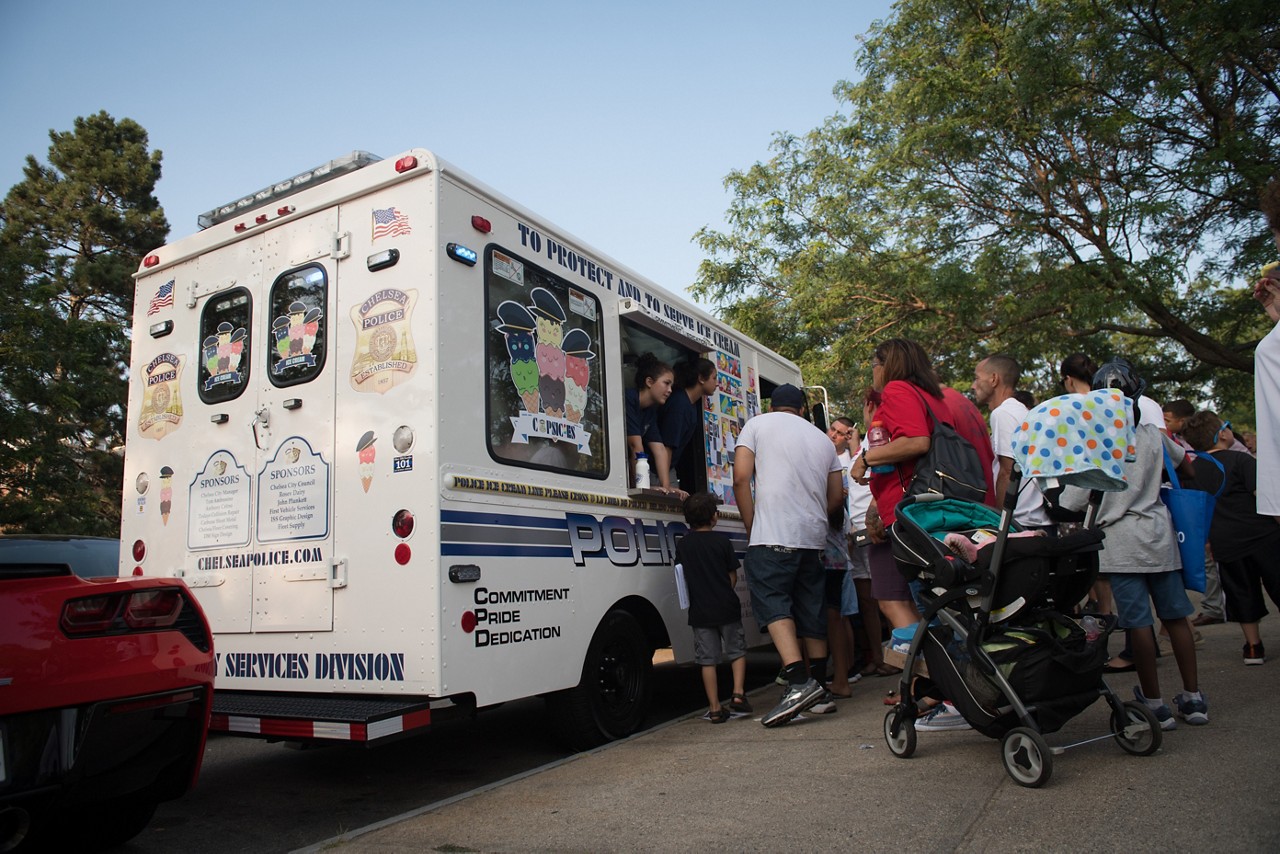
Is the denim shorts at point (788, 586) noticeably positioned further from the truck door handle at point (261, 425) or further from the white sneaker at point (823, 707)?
the truck door handle at point (261, 425)

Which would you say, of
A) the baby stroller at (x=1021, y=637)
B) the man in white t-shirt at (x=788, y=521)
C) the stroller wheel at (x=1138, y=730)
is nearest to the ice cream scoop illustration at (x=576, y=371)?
the man in white t-shirt at (x=788, y=521)

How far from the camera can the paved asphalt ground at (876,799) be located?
9.34 feet

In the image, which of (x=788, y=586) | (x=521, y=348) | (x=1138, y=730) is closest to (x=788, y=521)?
(x=788, y=586)

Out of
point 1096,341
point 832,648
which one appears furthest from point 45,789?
point 1096,341

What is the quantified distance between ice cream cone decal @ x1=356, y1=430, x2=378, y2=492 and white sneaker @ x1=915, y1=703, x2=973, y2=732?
292 cm

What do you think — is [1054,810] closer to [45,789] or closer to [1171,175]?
[45,789]

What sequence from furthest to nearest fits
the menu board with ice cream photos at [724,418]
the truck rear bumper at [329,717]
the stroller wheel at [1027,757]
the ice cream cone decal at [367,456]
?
the menu board with ice cream photos at [724,418]
the ice cream cone decal at [367,456]
the truck rear bumper at [329,717]
the stroller wheel at [1027,757]

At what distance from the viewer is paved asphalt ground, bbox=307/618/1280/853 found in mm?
2848

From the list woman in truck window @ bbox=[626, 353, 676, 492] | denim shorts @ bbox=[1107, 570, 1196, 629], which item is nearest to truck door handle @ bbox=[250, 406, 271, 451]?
woman in truck window @ bbox=[626, 353, 676, 492]

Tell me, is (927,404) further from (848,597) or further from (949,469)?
(848,597)

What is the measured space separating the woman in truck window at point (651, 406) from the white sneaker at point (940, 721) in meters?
2.15

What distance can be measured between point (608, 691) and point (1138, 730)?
8.91 ft

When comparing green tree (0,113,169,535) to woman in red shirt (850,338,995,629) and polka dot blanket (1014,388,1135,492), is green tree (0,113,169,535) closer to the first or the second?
woman in red shirt (850,338,995,629)

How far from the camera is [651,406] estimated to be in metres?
6.04
